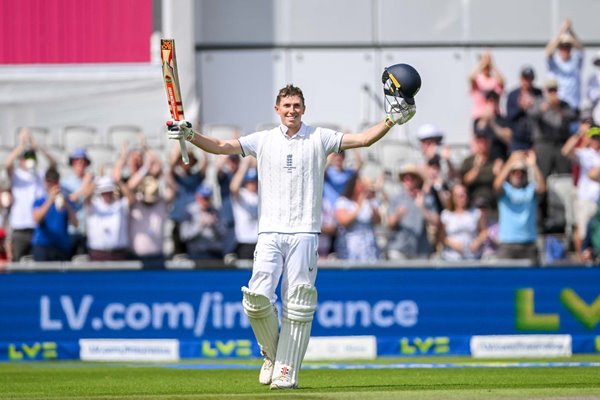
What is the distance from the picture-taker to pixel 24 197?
1717 centimetres

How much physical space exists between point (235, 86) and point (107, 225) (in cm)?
617

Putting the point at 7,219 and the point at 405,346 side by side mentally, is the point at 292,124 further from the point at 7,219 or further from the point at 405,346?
the point at 7,219

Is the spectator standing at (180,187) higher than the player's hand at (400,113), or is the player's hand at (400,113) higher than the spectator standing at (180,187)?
the player's hand at (400,113)

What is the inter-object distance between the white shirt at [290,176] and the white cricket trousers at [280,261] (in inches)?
2.7

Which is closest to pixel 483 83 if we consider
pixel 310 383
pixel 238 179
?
pixel 238 179

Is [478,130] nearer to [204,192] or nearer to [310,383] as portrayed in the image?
[204,192]

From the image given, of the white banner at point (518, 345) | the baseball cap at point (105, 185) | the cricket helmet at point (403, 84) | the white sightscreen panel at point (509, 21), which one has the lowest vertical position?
the white banner at point (518, 345)

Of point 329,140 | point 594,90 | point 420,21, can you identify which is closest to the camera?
point 329,140

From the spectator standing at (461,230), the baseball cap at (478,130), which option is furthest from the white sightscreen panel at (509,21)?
the spectator standing at (461,230)

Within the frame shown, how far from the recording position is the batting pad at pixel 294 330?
9.95 meters

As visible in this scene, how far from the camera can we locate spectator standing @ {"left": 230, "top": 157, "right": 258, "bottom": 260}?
16.8 m

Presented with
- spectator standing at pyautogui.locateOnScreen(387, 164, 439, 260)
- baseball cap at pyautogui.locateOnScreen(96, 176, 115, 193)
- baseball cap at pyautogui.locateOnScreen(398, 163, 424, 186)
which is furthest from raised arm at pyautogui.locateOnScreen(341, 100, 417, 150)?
baseball cap at pyautogui.locateOnScreen(96, 176, 115, 193)

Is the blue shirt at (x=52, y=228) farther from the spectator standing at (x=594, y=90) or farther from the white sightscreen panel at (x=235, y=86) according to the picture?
the spectator standing at (x=594, y=90)

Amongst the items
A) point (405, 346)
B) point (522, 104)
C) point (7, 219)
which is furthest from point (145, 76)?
point (405, 346)
